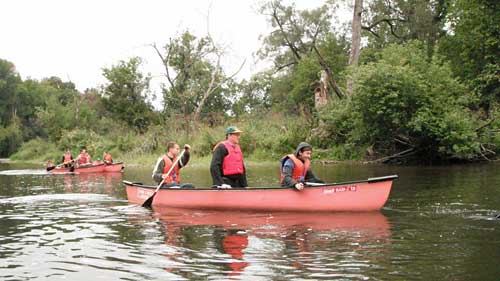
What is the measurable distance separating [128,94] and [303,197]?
37.0 m

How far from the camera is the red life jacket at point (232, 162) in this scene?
35.1ft

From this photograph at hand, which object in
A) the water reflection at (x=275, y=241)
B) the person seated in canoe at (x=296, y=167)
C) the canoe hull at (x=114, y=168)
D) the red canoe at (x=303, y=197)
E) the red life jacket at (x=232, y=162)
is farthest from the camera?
the canoe hull at (x=114, y=168)

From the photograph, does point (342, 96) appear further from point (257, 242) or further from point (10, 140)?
point (10, 140)

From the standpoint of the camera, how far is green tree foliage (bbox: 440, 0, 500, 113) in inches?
1026

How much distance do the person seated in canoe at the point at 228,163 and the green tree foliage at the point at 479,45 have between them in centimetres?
1699

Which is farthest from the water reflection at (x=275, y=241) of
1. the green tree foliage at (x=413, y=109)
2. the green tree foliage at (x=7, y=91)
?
the green tree foliage at (x=7, y=91)

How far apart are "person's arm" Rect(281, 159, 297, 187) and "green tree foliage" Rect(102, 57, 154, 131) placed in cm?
3506

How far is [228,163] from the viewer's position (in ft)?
35.3

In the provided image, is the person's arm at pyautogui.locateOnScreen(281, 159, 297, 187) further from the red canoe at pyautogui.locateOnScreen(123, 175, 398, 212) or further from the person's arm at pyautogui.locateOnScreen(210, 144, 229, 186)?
the person's arm at pyautogui.locateOnScreen(210, 144, 229, 186)

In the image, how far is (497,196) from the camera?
11.3 m

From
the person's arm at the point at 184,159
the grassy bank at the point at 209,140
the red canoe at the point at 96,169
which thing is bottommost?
the red canoe at the point at 96,169

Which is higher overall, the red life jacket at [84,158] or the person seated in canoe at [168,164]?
the red life jacket at [84,158]

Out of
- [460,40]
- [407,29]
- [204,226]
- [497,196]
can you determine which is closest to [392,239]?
[204,226]

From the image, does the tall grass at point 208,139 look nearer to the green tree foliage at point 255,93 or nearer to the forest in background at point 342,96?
the forest in background at point 342,96
